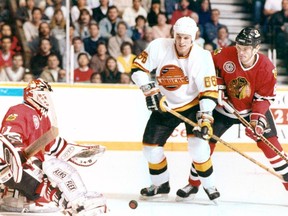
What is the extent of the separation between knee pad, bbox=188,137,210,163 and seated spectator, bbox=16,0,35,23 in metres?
1.53

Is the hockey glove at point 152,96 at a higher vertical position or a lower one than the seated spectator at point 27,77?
higher

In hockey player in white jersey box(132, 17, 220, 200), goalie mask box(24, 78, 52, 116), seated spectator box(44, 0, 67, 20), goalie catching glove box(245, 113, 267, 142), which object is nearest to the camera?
goalie mask box(24, 78, 52, 116)

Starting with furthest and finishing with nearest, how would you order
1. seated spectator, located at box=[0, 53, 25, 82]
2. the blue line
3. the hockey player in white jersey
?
seated spectator, located at box=[0, 53, 25, 82], the blue line, the hockey player in white jersey

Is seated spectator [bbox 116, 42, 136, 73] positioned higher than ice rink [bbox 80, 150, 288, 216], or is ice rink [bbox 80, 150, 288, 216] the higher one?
seated spectator [bbox 116, 42, 136, 73]

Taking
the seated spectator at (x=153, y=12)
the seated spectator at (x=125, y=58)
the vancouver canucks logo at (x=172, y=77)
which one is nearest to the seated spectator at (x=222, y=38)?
the seated spectator at (x=153, y=12)

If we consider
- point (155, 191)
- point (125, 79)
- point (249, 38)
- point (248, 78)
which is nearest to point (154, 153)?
point (155, 191)

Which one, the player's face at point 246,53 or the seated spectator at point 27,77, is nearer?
the player's face at point 246,53

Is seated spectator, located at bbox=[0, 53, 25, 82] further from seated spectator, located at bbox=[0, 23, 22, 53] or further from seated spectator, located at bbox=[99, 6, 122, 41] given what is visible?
seated spectator, located at bbox=[99, 6, 122, 41]

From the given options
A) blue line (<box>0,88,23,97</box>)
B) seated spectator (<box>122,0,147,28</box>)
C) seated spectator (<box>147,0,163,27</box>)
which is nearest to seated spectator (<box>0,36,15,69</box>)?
blue line (<box>0,88,23,97</box>)

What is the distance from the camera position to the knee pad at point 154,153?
405cm

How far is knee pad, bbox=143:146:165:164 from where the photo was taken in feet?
13.3

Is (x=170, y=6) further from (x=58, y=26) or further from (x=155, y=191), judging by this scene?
(x=155, y=191)

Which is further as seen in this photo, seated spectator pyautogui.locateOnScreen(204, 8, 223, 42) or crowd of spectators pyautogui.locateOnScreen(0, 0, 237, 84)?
seated spectator pyautogui.locateOnScreen(204, 8, 223, 42)

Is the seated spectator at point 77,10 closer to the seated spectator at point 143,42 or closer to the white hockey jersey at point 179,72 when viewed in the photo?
the seated spectator at point 143,42
